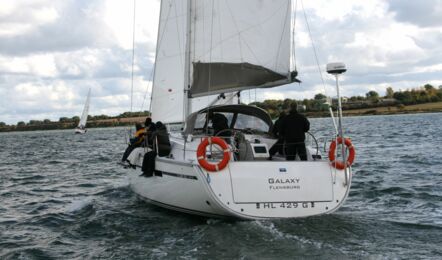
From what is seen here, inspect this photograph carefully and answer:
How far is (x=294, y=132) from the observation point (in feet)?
35.0

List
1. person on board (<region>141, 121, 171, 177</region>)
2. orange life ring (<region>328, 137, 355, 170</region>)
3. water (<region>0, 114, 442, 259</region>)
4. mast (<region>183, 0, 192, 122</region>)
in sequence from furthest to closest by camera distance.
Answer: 1. mast (<region>183, 0, 192, 122</region>)
2. person on board (<region>141, 121, 171, 177</region>)
3. orange life ring (<region>328, 137, 355, 170</region>)
4. water (<region>0, 114, 442, 259</region>)

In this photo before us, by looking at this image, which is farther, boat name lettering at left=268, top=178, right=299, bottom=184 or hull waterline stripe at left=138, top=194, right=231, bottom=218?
hull waterline stripe at left=138, top=194, right=231, bottom=218

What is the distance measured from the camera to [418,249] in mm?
8578

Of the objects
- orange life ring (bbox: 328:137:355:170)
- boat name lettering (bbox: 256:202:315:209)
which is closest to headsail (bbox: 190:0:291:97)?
orange life ring (bbox: 328:137:355:170)

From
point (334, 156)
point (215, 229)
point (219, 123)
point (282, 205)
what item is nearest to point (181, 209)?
point (215, 229)

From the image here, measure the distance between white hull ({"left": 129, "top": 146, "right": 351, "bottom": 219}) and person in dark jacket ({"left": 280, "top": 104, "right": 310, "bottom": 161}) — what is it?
0.92 metres

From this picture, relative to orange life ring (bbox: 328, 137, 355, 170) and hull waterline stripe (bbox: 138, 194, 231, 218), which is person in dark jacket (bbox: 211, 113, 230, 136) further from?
orange life ring (bbox: 328, 137, 355, 170)

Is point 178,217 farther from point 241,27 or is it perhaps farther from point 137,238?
point 241,27

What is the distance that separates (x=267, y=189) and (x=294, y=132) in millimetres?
1698

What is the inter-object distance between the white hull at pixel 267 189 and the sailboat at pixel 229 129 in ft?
0.06

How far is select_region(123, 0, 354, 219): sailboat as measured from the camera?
31.1ft

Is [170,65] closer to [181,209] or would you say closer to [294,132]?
[181,209]

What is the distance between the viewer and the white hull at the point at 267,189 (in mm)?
9406

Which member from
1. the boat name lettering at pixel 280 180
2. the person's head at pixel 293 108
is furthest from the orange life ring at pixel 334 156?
the person's head at pixel 293 108
